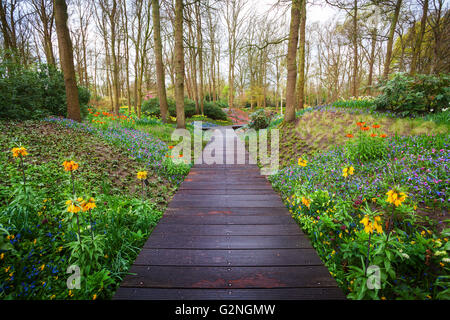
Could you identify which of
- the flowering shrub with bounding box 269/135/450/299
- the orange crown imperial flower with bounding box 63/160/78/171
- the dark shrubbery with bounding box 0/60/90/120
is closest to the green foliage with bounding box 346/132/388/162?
the flowering shrub with bounding box 269/135/450/299

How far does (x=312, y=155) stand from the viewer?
5727mm

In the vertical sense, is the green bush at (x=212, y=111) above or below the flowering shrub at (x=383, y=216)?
above

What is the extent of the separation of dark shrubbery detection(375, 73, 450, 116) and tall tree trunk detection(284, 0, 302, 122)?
283 centimetres

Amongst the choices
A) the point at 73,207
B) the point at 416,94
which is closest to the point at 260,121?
the point at 416,94

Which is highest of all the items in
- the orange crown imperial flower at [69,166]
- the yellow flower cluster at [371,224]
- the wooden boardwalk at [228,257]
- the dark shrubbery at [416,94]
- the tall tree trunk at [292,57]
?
the tall tree trunk at [292,57]

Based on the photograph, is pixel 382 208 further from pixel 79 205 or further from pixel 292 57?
pixel 292 57

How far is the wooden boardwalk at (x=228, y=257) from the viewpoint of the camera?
200 centimetres

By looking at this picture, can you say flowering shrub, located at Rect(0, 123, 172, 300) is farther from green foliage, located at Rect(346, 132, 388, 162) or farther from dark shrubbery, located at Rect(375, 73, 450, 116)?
dark shrubbery, located at Rect(375, 73, 450, 116)

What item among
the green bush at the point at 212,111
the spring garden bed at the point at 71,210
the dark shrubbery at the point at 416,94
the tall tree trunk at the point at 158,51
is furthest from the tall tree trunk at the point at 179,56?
the green bush at the point at 212,111

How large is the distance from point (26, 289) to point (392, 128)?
7297mm

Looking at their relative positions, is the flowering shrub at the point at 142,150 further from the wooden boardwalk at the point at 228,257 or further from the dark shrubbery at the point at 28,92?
the wooden boardwalk at the point at 228,257

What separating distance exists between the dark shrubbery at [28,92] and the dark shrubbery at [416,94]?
10.5m

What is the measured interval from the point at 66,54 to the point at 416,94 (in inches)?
420

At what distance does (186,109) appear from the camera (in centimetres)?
1722
